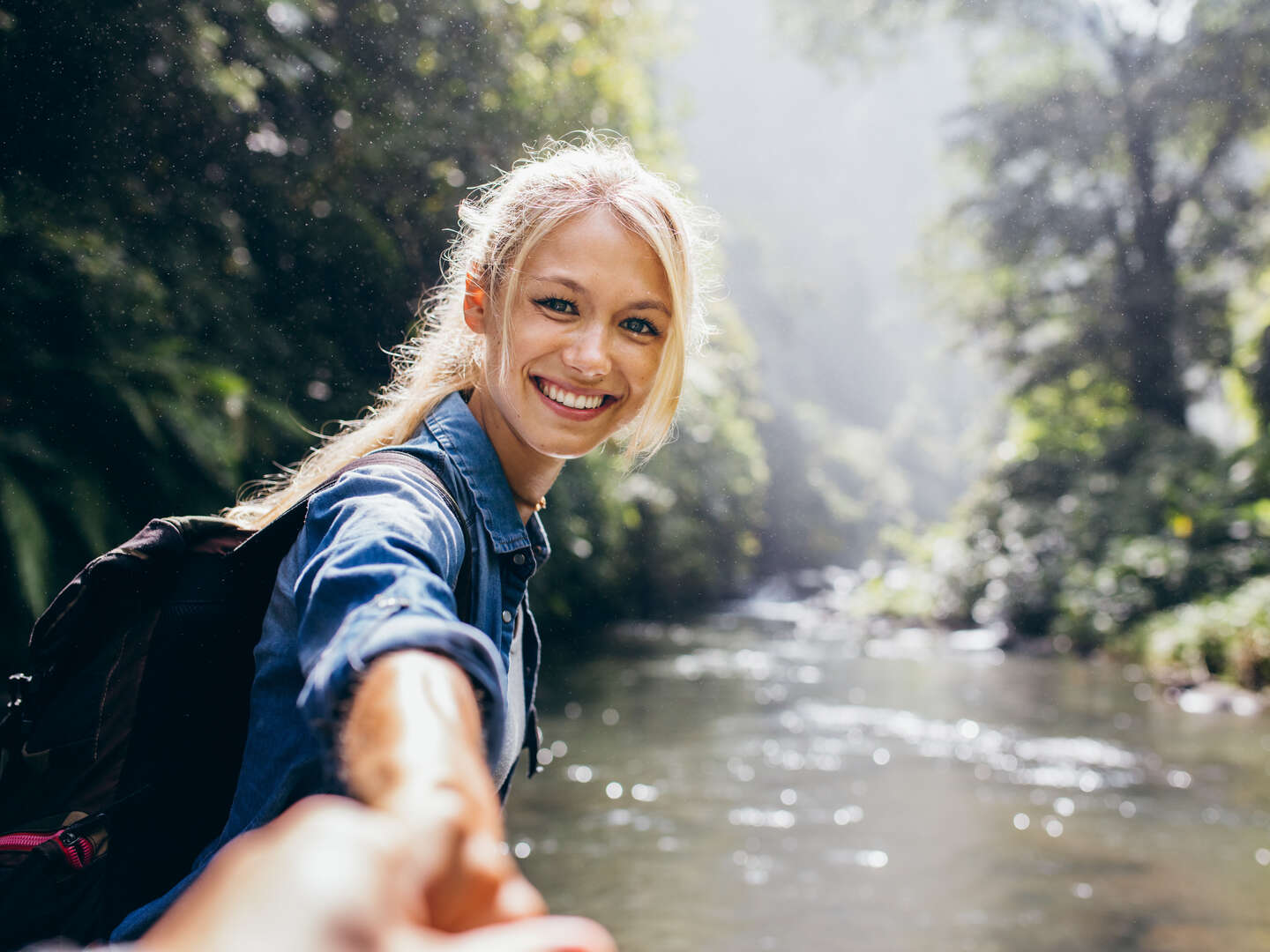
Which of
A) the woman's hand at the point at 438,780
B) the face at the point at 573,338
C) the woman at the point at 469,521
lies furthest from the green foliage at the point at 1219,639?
the woman's hand at the point at 438,780

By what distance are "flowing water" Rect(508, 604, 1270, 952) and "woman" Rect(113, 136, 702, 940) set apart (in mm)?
3040

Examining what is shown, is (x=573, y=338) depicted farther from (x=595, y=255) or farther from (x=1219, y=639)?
(x=1219, y=639)

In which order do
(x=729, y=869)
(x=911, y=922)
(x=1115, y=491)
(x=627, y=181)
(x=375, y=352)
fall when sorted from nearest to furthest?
(x=627, y=181), (x=911, y=922), (x=729, y=869), (x=375, y=352), (x=1115, y=491)

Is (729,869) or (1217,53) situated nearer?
(729,869)

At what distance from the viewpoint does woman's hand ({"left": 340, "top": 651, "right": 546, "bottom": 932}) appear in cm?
62

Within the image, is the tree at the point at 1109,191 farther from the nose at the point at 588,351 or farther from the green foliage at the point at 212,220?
the nose at the point at 588,351

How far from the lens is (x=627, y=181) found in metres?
1.56

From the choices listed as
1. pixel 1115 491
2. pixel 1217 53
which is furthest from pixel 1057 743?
pixel 1217 53

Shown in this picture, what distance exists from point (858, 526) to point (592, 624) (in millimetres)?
27626

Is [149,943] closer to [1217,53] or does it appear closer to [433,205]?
[433,205]

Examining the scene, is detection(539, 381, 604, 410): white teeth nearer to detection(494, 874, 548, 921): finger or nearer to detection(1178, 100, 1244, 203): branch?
detection(494, 874, 548, 921): finger

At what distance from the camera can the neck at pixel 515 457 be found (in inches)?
63.9

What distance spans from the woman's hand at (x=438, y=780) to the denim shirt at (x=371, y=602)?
0.11ft

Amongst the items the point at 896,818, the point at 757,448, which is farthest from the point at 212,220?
the point at 757,448
